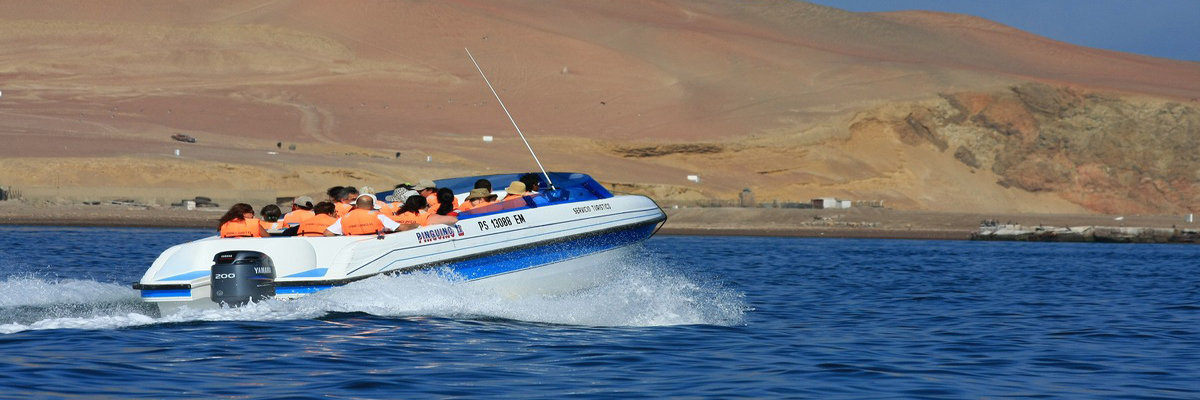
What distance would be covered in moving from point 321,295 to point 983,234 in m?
37.2

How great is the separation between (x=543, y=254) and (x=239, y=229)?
3.35 meters

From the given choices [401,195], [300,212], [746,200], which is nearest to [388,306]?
[300,212]

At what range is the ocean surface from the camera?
10.9 m

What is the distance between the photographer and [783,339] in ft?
47.8

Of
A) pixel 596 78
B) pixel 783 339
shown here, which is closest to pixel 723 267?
pixel 783 339

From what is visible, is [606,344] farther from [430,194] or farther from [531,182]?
[531,182]

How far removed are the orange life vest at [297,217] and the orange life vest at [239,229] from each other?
20.5 inches

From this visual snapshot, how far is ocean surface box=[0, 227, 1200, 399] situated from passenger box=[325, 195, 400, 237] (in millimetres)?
527

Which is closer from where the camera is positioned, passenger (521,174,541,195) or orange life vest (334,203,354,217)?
orange life vest (334,203,354,217)

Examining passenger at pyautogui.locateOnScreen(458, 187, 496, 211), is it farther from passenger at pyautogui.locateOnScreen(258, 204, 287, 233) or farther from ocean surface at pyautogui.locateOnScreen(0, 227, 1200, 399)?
passenger at pyautogui.locateOnScreen(258, 204, 287, 233)

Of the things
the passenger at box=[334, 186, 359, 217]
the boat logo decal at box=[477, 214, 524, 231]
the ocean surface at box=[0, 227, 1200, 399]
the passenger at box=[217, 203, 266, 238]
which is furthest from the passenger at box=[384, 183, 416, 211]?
the passenger at box=[217, 203, 266, 238]

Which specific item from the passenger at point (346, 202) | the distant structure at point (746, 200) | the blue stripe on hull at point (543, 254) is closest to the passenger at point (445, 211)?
the blue stripe on hull at point (543, 254)

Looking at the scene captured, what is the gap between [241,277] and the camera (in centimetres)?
1355

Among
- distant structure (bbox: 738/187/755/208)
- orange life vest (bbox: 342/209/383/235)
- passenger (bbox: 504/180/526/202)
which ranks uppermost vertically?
distant structure (bbox: 738/187/755/208)
